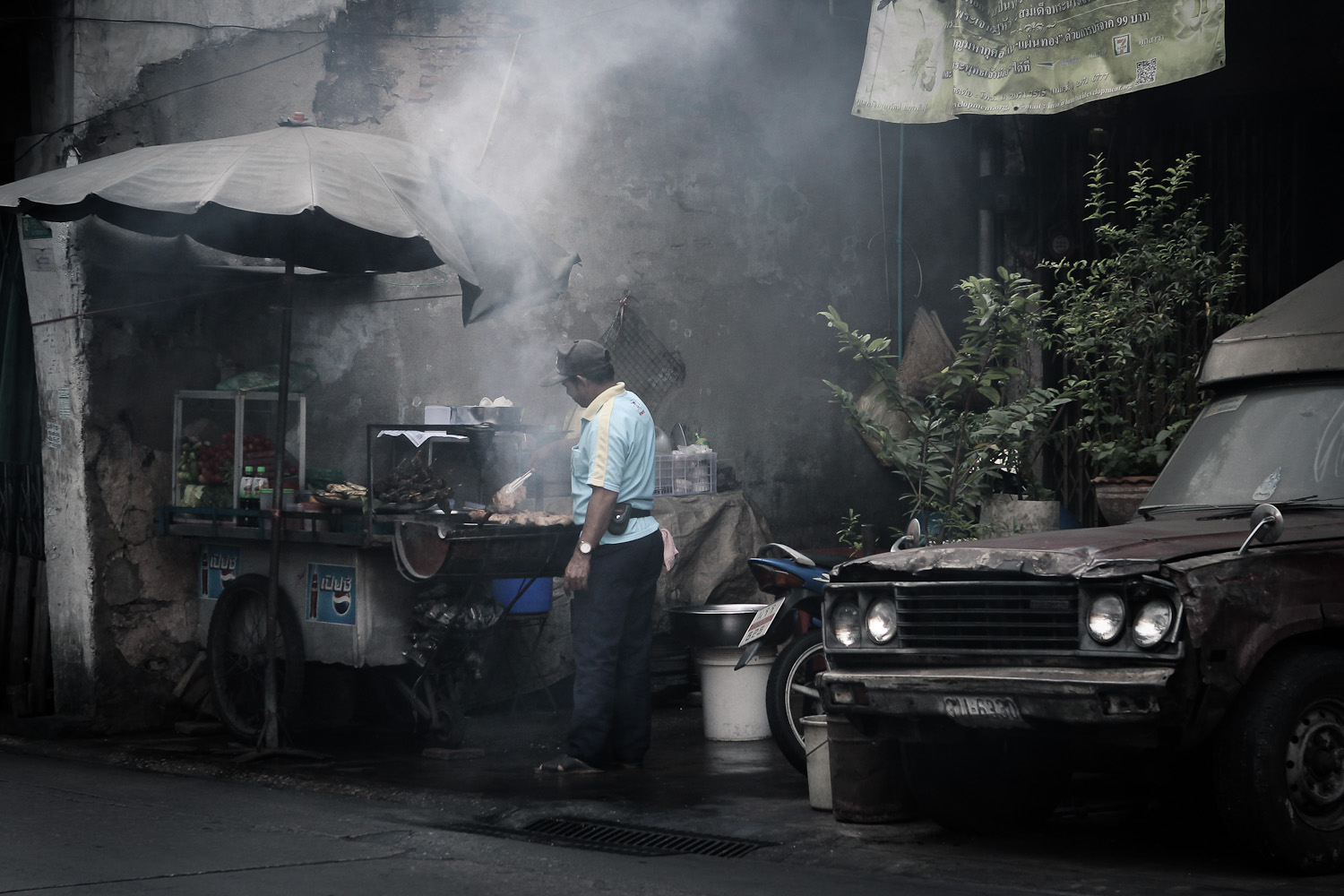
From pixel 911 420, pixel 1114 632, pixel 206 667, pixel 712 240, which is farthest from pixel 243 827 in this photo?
pixel 712 240

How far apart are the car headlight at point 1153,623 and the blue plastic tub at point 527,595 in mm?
4601

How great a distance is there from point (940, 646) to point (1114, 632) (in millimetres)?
644

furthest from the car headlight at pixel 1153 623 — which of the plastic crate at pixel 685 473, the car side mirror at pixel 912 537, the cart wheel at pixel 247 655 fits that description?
the plastic crate at pixel 685 473

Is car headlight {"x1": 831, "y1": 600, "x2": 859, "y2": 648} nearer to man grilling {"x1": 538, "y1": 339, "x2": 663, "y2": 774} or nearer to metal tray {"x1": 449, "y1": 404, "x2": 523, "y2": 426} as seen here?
man grilling {"x1": 538, "y1": 339, "x2": 663, "y2": 774}

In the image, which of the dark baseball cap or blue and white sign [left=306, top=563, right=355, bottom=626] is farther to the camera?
blue and white sign [left=306, top=563, right=355, bottom=626]

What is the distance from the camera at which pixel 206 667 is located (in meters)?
8.33

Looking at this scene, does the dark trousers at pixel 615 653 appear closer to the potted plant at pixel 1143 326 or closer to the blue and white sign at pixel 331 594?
the blue and white sign at pixel 331 594

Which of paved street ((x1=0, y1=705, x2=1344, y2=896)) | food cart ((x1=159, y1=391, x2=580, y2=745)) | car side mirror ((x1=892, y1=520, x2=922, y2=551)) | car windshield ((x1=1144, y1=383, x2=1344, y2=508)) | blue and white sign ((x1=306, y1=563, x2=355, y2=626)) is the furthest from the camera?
blue and white sign ((x1=306, y1=563, x2=355, y2=626))

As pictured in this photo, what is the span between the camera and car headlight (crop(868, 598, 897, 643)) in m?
5.25

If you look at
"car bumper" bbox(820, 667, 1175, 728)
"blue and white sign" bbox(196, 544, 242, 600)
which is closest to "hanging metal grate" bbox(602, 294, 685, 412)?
"blue and white sign" bbox(196, 544, 242, 600)

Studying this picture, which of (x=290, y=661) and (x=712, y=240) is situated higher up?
(x=712, y=240)

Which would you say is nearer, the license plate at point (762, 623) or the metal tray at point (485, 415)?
the license plate at point (762, 623)

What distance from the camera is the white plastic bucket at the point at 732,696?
7.93 m

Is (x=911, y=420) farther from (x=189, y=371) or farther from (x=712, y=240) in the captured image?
(x=189, y=371)
